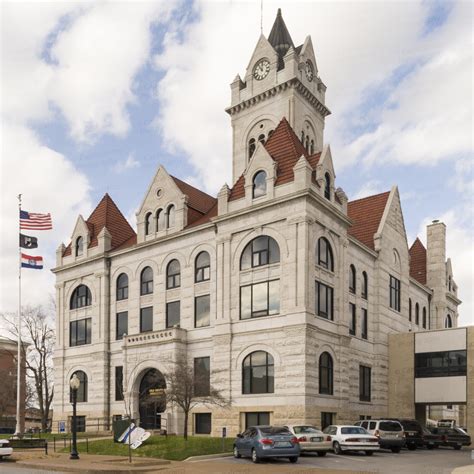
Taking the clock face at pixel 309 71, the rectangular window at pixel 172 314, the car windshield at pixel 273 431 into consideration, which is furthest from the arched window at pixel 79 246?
the car windshield at pixel 273 431

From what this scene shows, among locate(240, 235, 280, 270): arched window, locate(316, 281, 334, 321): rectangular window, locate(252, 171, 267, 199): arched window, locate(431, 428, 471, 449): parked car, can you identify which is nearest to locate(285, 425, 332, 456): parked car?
locate(431, 428, 471, 449): parked car

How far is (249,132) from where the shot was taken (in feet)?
179

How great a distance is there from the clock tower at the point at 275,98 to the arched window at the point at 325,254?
15143mm

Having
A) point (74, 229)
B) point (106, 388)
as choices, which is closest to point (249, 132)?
point (74, 229)

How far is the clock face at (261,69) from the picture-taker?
179ft

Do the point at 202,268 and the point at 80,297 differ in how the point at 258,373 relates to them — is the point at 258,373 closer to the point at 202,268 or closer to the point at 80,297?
the point at 202,268

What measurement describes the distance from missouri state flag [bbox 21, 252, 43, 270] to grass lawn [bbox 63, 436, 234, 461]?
648 inches

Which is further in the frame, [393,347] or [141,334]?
[393,347]

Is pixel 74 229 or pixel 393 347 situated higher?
pixel 74 229

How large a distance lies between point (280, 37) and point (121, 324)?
2937cm

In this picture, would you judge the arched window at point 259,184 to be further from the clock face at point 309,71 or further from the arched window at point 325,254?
the clock face at point 309,71

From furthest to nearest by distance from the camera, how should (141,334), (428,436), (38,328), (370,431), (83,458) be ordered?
(38,328)
(141,334)
(428,436)
(370,431)
(83,458)

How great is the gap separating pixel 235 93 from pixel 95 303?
21899 millimetres

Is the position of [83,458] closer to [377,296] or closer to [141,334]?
[141,334]
